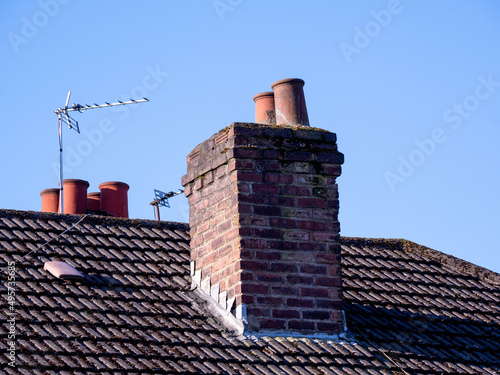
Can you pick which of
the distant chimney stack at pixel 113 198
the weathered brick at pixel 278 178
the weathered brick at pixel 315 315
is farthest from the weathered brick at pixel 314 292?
the distant chimney stack at pixel 113 198

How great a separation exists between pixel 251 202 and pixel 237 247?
40cm

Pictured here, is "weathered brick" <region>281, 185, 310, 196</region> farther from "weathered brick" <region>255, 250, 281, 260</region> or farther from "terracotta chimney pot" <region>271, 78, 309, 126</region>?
"terracotta chimney pot" <region>271, 78, 309, 126</region>

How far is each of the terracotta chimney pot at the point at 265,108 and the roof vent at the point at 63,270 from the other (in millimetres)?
2267

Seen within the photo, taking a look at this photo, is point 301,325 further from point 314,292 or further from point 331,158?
point 331,158

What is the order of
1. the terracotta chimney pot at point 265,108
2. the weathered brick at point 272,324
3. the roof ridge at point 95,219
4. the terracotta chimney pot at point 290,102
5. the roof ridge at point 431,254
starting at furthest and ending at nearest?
the roof ridge at point 431,254, the terracotta chimney pot at point 265,108, the terracotta chimney pot at point 290,102, the roof ridge at point 95,219, the weathered brick at point 272,324

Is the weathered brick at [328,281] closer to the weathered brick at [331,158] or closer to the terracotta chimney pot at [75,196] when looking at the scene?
the weathered brick at [331,158]

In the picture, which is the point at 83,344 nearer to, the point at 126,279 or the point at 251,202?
the point at 126,279

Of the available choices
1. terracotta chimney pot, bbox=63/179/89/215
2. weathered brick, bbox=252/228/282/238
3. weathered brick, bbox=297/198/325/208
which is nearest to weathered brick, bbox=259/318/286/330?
weathered brick, bbox=252/228/282/238

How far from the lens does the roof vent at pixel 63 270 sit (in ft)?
23.6

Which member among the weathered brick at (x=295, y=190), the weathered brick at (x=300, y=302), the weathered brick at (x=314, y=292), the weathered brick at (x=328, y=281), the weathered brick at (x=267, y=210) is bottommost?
the weathered brick at (x=300, y=302)

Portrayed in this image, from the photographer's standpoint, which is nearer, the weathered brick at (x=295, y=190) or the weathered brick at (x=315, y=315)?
the weathered brick at (x=315, y=315)

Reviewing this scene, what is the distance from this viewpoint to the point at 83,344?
642cm

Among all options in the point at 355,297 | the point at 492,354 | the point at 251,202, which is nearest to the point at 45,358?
the point at 251,202

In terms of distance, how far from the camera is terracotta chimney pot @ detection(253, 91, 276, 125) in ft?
27.8
